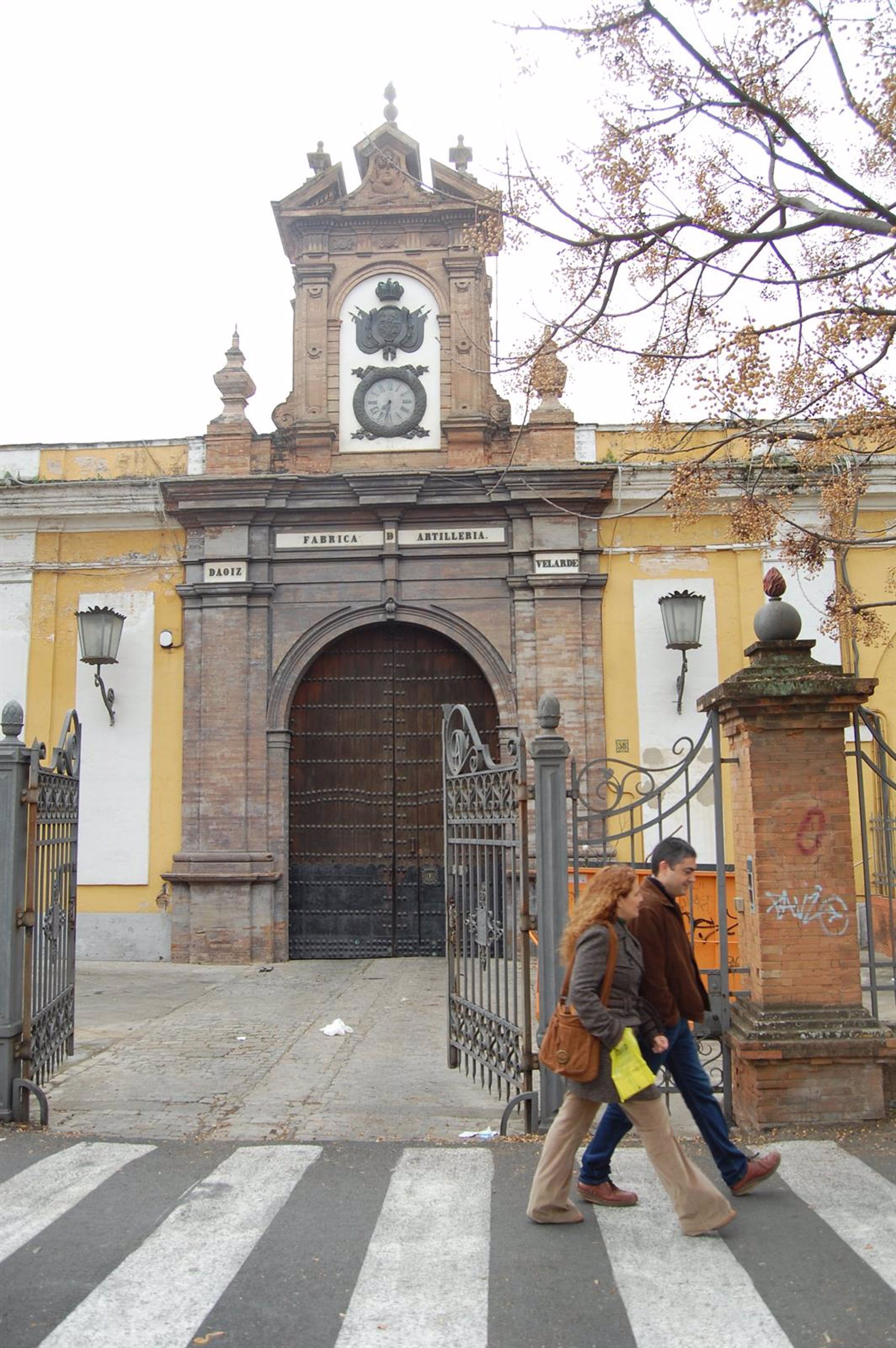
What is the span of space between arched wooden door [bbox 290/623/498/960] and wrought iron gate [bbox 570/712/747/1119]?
1.96 metres

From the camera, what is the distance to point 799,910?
5945mm

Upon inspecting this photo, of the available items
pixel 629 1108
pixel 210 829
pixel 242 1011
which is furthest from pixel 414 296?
pixel 629 1108

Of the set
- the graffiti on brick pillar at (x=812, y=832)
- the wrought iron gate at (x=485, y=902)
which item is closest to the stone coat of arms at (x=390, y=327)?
the wrought iron gate at (x=485, y=902)

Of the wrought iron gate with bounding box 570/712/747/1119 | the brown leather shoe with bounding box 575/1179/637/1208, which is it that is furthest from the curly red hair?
the brown leather shoe with bounding box 575/1179/637/1208

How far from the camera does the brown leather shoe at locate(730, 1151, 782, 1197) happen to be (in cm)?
483

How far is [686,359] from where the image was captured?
794 cm

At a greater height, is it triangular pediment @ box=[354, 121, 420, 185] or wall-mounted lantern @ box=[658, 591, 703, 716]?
triangular pediment @ box=[354, 121, 420, 185]

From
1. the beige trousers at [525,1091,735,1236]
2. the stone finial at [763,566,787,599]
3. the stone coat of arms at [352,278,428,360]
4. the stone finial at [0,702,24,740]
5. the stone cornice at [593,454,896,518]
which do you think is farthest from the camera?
the stone coat of arms at [352,278,428,360]

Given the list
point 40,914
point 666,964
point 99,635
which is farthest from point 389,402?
point 666,964

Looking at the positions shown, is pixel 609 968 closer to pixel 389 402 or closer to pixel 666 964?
pixel 666 964

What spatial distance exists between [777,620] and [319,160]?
11.5 meters

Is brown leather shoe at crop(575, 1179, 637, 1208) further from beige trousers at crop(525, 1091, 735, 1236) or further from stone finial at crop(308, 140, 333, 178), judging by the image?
stone finial at crop(308, 140, 333, 178)

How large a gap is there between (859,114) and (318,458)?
822cm

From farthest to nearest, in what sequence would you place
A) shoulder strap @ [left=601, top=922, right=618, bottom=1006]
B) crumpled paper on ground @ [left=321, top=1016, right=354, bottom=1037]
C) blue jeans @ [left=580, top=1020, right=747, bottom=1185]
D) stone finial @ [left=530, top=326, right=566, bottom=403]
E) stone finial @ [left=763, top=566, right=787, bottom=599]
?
crumpled paper on ground @ [left=321, top=1016, right=354, bottom=1037] < stone finial @ [left=530, top=326, right=566, bottom=403] < stone finial @ [left=763, top=566, right=787, bottom=599] < blue jeans @ [left=580, top=1020, right=747, bottom=1185] < shoulder strap @ [left=601, top=922, right=618, bottom=1006]
